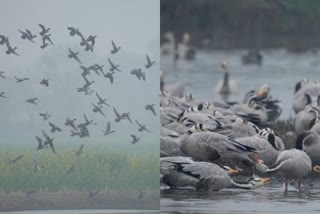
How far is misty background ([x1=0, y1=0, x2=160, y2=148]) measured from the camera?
8281 millimetres

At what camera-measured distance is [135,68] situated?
8430 millimetres

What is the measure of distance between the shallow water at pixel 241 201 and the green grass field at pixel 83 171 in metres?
1.35

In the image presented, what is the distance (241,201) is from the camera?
35.4ft

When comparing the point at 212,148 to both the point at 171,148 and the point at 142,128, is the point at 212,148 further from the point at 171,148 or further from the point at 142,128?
the point at 142,128

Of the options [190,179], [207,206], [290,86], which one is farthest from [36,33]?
[290,86]

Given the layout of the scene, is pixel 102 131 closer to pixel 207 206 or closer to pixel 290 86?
pixel 207 206

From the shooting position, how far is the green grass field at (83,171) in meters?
8.41

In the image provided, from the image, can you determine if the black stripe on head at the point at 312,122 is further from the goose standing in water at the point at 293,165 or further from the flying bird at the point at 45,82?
the flying bird at the point at 45,82

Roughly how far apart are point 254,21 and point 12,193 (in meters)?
38.0

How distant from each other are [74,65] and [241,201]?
9.00ft

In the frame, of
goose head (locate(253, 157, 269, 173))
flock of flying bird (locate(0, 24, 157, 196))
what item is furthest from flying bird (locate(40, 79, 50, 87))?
goose head (locate(253, 157, 269, 173))

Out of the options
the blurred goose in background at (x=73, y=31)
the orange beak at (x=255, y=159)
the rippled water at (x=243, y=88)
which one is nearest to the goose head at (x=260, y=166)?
the orange beak at (x=255, y=159)

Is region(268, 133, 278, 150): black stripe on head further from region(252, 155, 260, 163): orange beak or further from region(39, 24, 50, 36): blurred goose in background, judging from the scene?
region(39, 24, 50, 36): blurred goose in background

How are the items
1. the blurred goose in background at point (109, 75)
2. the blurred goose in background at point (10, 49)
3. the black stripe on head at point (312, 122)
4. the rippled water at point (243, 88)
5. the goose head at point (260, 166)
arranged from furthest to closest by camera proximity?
the black stripe on head at point (312, 122) < the goose head at point (260, 166) < the rippled water at point (243, 88) < the blurred goose in background at point (109, 75) < the blurred goose in background at point (10, 49)
